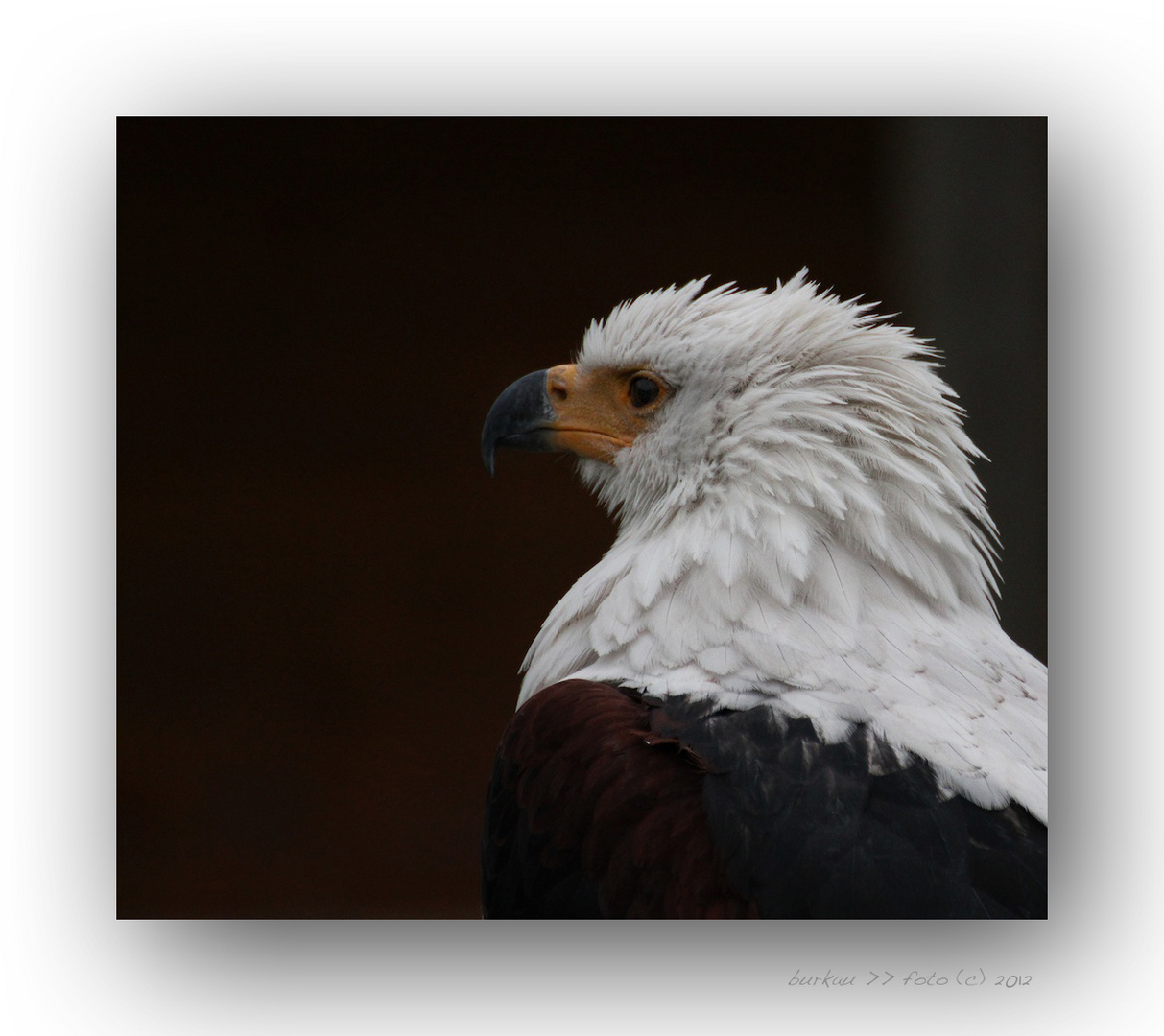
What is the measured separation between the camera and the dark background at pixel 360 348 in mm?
2564

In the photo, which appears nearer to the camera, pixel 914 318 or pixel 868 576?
pixel 868 576

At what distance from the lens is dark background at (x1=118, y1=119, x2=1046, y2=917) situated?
2.56 m

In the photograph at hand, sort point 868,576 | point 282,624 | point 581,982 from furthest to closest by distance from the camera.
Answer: point 282,624 < point 581,982 < point 868,576

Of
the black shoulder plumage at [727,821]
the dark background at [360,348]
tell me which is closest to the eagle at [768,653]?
the black shoulder plumage at [727,821]

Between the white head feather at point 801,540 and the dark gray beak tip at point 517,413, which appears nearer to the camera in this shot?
the white head feather at point 801,540

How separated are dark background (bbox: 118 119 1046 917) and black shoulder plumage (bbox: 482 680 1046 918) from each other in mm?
634

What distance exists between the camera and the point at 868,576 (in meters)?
2.21

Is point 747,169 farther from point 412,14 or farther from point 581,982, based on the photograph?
point 581,982

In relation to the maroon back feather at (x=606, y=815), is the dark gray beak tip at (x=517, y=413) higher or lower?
higher

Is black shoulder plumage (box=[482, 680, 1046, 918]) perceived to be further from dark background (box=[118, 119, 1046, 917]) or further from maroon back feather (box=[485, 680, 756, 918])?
dark background (box=[118, 119, 1046, 917])

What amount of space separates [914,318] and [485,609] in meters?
1.15

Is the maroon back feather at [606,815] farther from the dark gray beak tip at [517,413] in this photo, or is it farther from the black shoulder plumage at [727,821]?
the dark gray beak tip at [517,413]

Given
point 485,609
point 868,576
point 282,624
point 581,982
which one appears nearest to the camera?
point 868,576

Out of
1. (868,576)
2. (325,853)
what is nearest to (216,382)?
(325,853)
